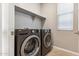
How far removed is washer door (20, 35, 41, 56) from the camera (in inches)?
43.4

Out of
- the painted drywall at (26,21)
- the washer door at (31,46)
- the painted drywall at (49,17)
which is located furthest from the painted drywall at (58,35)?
the washer door at (31,46)

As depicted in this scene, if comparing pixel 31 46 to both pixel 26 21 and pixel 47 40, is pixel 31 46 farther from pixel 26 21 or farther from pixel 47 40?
pixel 26 21

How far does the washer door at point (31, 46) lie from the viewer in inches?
43.4

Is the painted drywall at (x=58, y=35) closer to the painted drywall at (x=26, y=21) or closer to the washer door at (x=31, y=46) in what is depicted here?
the painted drywall at (x=26, y=21)

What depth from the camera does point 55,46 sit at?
1021 millimetres

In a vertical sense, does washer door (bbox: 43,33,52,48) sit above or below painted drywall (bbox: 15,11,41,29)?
below

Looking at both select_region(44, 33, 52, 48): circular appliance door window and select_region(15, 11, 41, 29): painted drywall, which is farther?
select_region(44, 33, 52, 48): circular appliance door window

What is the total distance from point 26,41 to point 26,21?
0.88 feet

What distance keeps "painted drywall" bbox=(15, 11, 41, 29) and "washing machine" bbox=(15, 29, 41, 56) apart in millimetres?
54

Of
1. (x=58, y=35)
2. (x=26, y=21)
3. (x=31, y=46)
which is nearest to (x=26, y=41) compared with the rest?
(x=31, y=46)

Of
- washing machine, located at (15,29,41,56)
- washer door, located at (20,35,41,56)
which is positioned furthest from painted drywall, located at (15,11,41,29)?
washer door, located at (20,35,41,56)

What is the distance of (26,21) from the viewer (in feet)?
Answer: 3.32

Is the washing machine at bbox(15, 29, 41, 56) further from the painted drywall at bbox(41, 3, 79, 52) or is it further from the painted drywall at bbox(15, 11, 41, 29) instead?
the painted drywall at bbox(41, 3, 79, 52)

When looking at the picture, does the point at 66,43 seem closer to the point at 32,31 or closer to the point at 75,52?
the point at 75,52
